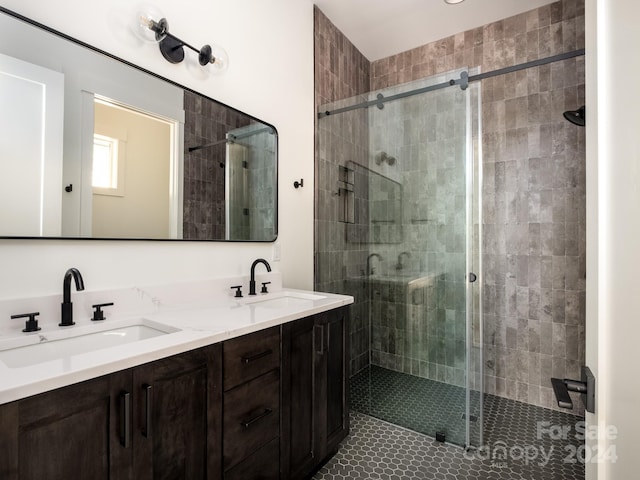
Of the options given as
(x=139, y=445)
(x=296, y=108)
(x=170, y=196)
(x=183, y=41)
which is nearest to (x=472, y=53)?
(x=296, y=108)

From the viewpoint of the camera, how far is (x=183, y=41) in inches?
64.7

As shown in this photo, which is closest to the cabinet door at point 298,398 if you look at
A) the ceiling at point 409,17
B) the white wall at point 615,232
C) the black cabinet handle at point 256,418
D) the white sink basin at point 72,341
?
the black cabinet handle at point 256,418

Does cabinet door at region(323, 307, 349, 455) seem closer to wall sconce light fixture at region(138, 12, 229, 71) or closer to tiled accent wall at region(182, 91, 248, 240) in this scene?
tiled accent wall at region(182, 91, 248, 240)

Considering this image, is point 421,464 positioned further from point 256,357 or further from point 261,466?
point 256,357

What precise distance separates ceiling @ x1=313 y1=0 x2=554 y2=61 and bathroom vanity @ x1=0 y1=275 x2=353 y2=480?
2.27 m

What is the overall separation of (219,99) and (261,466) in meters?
1.78

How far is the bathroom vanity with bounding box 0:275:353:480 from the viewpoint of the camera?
792 millimetres

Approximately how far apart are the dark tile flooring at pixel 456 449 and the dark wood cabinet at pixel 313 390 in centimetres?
19

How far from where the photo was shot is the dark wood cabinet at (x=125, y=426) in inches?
29.9

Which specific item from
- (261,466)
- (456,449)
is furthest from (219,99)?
(456,449)

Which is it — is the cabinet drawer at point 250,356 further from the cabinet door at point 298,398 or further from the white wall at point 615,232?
the white wall at point 615,232

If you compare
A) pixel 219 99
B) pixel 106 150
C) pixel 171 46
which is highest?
pixel 171 46

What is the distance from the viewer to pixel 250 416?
129cm

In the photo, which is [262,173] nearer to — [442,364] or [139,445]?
[139,445]
